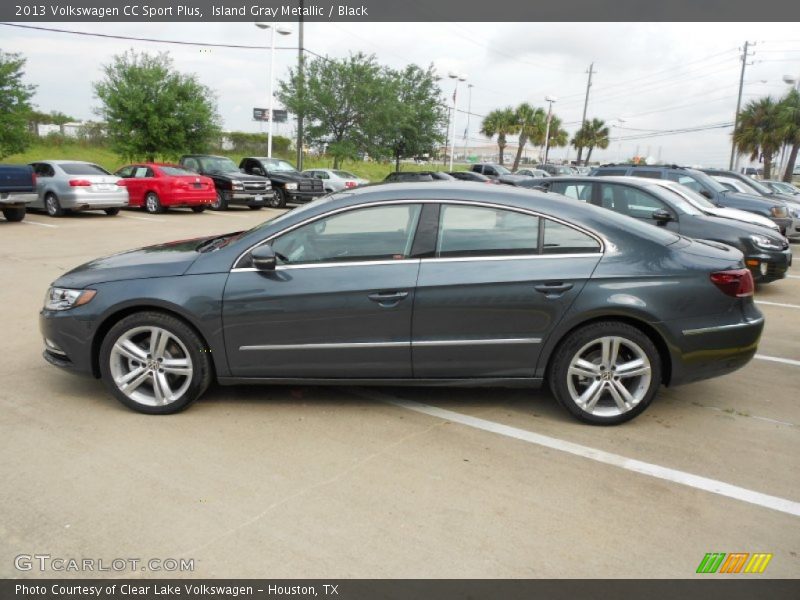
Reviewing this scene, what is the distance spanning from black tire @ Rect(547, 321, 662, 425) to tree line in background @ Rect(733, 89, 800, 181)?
42.0 metres

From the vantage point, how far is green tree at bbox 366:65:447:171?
3180 centimetres

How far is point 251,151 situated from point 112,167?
14067mm

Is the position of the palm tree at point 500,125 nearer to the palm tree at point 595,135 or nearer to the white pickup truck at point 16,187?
the palm tree at point 595,135

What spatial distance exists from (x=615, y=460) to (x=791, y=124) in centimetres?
4315

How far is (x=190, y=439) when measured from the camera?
13.3 feet

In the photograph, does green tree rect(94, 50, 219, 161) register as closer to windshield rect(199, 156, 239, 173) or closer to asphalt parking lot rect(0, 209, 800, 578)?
windshield rect(199, 156, 239, 173)

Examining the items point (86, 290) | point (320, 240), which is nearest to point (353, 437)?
point (320, 240)

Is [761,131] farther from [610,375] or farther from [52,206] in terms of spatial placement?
[610,375]

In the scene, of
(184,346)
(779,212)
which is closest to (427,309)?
(184,346)

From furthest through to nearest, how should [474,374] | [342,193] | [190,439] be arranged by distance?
1. [342,193]
2. [474,374]
3. [190,439]

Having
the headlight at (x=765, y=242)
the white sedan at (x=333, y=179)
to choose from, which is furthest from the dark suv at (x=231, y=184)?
the headlight at (x=765, y=242)

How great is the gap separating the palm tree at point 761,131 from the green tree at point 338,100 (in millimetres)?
25974

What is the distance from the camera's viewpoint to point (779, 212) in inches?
535

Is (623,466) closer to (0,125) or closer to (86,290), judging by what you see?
(86,290)
